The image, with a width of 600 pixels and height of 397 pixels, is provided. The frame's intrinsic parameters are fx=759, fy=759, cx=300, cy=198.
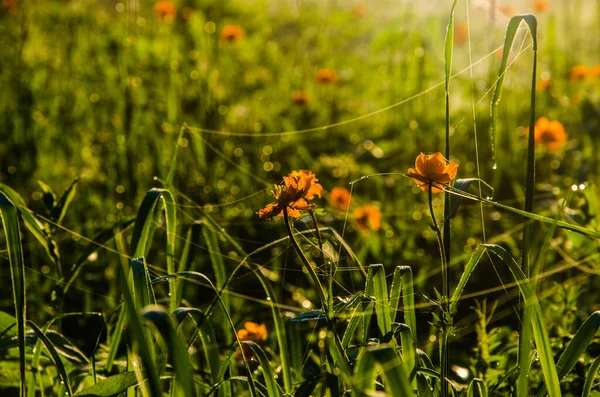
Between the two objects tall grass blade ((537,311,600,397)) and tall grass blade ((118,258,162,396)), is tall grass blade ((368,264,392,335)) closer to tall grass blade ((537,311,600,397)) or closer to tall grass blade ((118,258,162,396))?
tall grass blade ((537,311,600,397))

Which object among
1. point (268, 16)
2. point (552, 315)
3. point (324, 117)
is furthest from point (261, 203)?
point (268, 16)

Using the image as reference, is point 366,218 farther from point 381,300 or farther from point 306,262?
point 306,262

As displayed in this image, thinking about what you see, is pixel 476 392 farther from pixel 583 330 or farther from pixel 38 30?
pixel 38 30

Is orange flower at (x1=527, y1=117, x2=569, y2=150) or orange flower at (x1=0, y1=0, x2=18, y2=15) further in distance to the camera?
orange flower at (x1=0, y1=0, x2=18, y2=15)

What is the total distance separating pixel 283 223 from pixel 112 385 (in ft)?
2.88

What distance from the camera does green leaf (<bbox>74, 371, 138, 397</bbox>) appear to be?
0.98m

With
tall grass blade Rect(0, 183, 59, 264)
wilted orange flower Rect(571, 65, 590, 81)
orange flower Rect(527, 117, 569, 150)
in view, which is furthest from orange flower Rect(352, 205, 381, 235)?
wilted orange flower Rect(571, 65, 590, 81)

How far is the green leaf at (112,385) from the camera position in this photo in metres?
0.98

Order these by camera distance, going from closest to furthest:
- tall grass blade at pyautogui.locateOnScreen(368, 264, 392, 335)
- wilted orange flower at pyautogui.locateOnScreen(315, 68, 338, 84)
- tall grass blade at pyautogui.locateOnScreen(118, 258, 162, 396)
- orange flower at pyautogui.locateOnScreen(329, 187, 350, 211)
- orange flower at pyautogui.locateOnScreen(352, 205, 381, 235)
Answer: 1. tall grass blade at pyautogui.locateOnScreen(118, 258, 162, 396)
2. tall grass blade at pyautogui.locateOnScreen(368, 264, 392, 335)
3. orange flower at pyautogui.locateOnScreen(352, 205, 381, 235)
4. orange flower at pyautogui.locateOnScreen(329, 187, 350, 211)
5. wilted orange flower at pyautogui.locateOnScreen(315, 68, 338, 84)

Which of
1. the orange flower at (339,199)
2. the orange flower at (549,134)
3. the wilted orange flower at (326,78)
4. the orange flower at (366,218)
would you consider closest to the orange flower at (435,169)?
the orange flower at (366,218)

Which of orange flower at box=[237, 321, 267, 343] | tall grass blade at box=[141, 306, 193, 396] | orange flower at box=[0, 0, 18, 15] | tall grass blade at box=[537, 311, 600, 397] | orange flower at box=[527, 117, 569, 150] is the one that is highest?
orange flower at box=[0, 0, 18, 15]

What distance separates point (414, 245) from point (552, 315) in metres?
0.82

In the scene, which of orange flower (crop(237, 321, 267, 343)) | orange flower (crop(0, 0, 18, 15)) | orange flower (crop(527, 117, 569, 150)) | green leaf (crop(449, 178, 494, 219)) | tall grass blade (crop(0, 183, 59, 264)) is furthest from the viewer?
orange flower (crop(0, 0, 18, 15))

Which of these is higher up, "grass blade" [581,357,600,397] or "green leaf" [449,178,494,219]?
"green leaf" [449,178,494,219]
